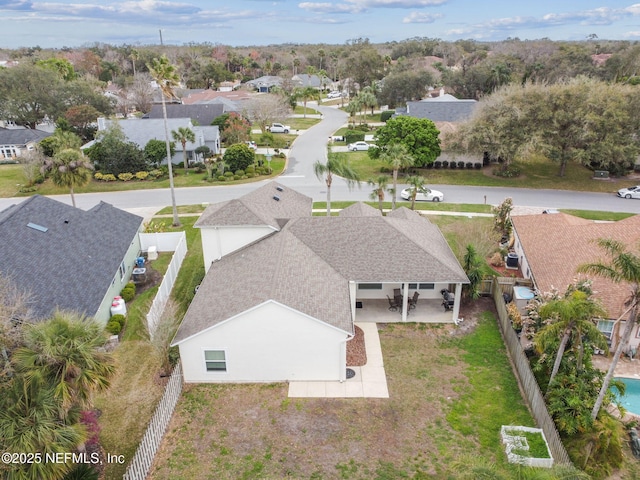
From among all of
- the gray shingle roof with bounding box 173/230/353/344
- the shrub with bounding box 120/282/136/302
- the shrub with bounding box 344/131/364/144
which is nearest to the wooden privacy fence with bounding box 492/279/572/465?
the gray shingle roof with bounding box 173/230/353/344

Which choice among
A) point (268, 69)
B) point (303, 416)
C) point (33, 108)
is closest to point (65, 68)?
point (33, 108)

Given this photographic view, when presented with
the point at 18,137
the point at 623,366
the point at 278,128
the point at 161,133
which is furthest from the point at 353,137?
the point at 623,366

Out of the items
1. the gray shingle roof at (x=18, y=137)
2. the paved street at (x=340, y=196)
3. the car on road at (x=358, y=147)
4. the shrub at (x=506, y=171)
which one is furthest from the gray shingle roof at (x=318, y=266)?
the gray shingle roof at (x=18, y=137)

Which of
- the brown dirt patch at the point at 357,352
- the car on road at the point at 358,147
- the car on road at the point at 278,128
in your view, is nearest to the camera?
the brown dirt patch at the point at 357,352

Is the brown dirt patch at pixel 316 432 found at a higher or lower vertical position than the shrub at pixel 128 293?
lower

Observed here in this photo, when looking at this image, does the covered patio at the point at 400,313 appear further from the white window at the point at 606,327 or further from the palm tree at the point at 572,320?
the palm tree at the point at 572,320

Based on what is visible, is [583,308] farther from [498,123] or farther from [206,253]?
[498,123]

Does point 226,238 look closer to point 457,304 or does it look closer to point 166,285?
point 166,285
